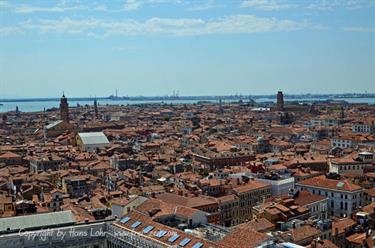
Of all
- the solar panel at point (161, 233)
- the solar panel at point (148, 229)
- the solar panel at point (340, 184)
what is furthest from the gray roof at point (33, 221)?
the solar panel at point (340, 184)

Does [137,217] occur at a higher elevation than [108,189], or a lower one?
higher

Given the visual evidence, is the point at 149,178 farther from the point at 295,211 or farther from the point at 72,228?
the point at 72,228

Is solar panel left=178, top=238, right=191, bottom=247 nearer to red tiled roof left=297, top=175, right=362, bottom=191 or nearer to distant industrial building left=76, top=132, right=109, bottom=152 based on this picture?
red tiled roof left=297, top=175, right=362, bottom=191

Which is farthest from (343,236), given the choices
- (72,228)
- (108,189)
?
(108,189)

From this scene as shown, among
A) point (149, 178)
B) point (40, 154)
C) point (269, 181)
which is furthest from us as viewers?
point (40, 154)

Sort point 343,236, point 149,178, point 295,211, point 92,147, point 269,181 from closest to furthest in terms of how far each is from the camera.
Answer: point 343,236 → point 295,211 → point 269,181 → point 149,178 → point 92,147

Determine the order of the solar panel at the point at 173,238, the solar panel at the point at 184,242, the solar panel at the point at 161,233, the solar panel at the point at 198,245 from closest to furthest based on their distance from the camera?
the solar panel at the point at 198,245 → the solar panel at the point at 184,242 → the solar panel at the point at 173,238 → the solar panel at the point at 161,233

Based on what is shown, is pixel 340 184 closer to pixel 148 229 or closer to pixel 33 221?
pixel 148 229

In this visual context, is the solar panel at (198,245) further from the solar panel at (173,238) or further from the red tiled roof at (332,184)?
the red tiled roof at (332,184)
